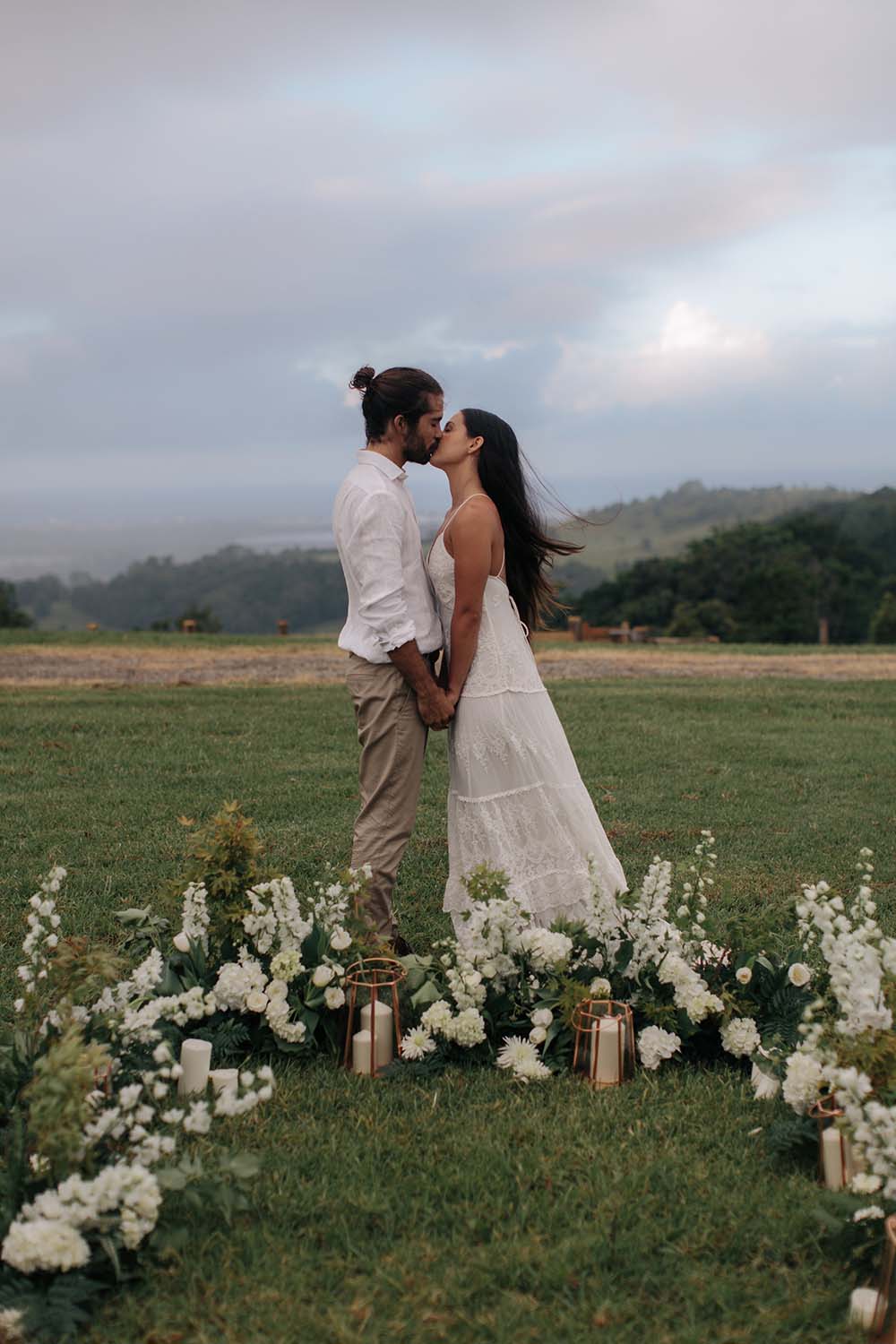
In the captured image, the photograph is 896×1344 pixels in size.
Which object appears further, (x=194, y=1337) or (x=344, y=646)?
(x=344, y=646)

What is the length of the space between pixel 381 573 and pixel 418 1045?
5.61ft

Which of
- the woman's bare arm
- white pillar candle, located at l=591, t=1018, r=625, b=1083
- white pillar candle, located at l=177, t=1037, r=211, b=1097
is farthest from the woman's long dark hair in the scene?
white pillar candle, located at l=177, t=1037, r=211, b=1097

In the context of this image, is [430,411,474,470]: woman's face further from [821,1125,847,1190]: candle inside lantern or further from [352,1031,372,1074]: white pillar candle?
[821,1125,847,1190]: candle inside lantern

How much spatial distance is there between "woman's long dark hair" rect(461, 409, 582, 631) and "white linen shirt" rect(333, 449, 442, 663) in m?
0.35

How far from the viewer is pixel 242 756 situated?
10008mm

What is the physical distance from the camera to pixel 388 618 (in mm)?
4449

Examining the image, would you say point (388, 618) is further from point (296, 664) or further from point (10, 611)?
point (10, 611)

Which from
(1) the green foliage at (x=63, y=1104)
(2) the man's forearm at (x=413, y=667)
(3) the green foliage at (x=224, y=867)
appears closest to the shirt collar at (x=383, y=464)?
(2) the man's forearm at (x=413, y=667)

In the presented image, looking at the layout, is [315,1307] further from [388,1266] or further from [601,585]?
[601,585]

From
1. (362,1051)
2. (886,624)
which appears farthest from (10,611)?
(362,1051)

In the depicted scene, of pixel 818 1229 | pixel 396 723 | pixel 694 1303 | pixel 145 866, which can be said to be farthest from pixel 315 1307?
pixel 145 866

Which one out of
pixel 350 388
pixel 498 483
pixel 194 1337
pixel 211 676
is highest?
pixel 350 388

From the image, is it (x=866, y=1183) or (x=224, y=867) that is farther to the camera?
(x=224, y=867)

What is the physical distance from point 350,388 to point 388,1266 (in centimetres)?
314
